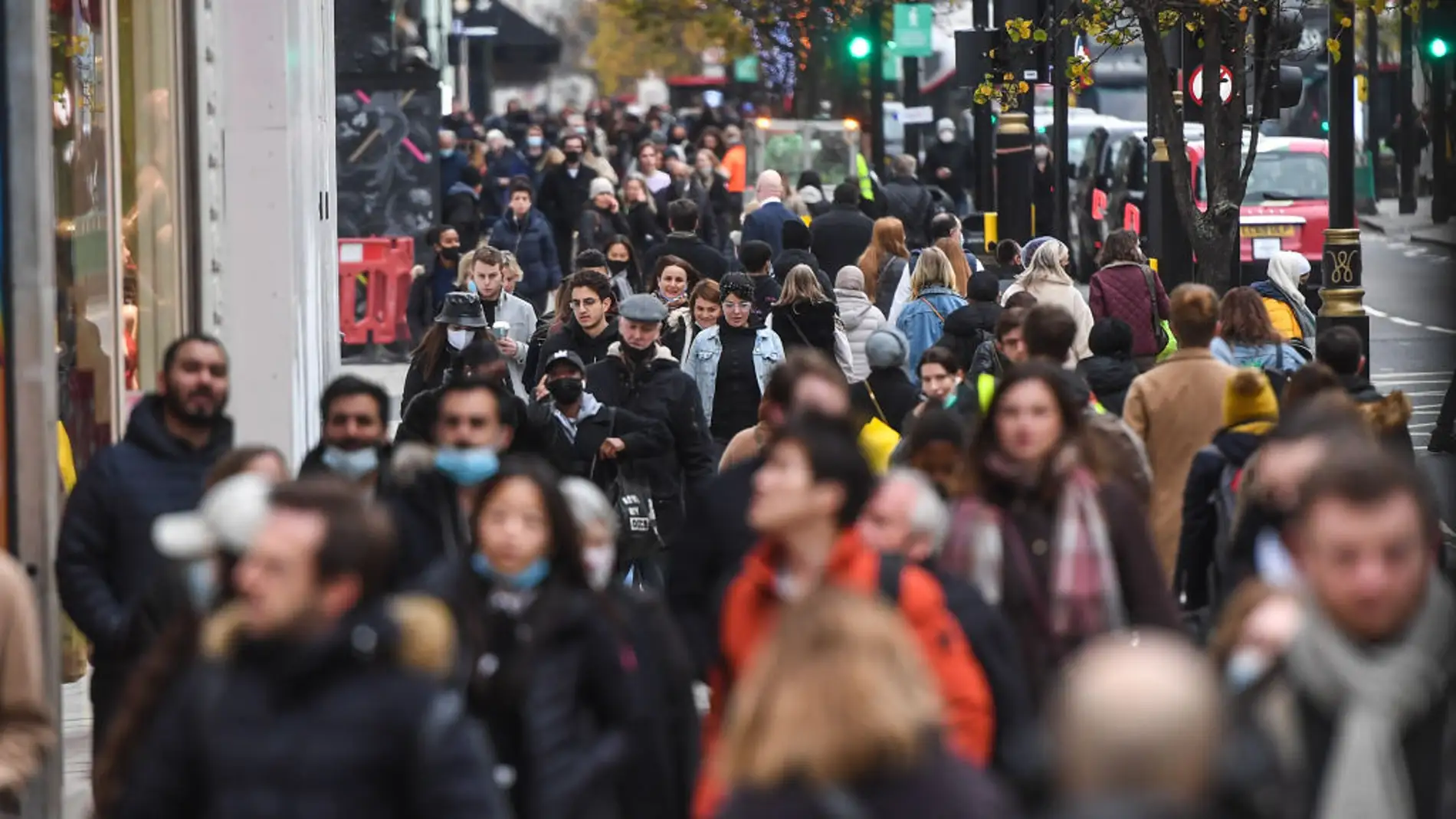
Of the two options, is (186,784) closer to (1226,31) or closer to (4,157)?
(4,157)

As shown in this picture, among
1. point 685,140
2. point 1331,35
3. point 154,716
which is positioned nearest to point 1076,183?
point 685,140

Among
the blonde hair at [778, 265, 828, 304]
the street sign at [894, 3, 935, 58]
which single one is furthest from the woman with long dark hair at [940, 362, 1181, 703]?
the street sign at [894, 3, 935, 58]

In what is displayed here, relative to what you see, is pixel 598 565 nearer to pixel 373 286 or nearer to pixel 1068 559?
pixel 1068 559

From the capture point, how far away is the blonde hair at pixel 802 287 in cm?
1386

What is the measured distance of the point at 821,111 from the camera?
165 ft

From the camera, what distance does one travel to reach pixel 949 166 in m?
35.2

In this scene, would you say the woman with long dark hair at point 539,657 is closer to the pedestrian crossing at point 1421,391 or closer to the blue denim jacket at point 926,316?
the blue denim jacket at point 926,316

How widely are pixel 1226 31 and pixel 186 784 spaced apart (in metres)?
12.7

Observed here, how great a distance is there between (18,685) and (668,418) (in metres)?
5.38

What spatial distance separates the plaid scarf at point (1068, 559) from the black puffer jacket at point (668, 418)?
182 inches

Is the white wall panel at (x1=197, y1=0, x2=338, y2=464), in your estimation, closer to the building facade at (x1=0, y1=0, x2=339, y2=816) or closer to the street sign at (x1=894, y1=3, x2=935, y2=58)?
the building facade at (x1=0, y1=0, x2=339, y2=816)

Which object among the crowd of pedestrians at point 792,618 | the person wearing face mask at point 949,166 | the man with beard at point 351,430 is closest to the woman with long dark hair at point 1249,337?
the crowd of pedestrians at point 792,618

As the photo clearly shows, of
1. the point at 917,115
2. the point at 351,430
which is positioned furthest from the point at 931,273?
the point at 917,115

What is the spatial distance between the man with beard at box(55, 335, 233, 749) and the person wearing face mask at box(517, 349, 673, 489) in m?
3.17
